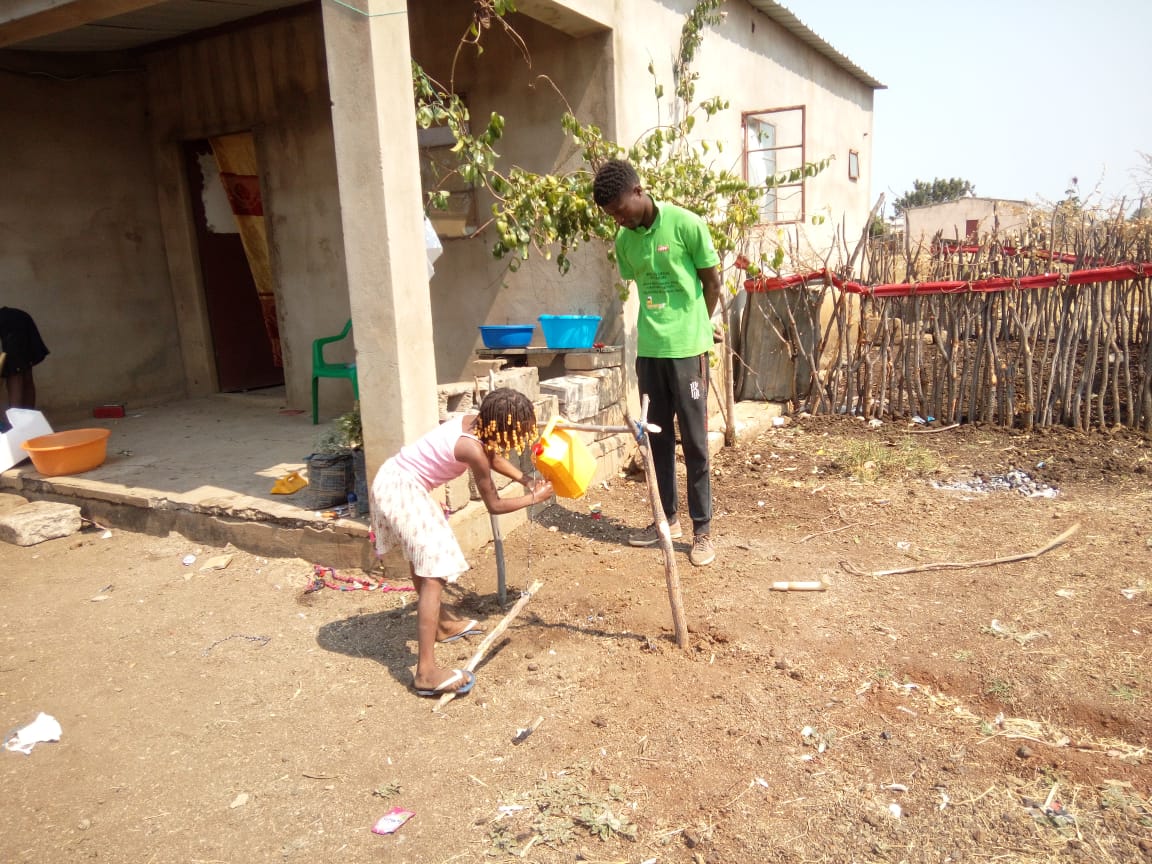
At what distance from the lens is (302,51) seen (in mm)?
6441

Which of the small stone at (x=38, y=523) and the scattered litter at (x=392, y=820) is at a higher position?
the small stone at (x=38, y=523)

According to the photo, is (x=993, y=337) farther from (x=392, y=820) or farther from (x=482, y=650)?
(x=392, y=820)

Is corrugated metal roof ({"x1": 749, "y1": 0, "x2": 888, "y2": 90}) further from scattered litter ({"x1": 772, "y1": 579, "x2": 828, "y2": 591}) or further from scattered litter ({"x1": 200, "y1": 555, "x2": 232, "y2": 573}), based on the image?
scattered litter ({"x1": 200, "y1": 555, "x2": 232, "y2": 573})

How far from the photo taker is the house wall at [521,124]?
549 cm

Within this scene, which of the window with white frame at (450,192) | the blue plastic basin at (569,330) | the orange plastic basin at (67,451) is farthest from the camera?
the window with white frame at (450,192)

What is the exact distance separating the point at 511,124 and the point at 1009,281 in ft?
12.7

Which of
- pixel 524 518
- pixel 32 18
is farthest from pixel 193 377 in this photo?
pixel 524 518

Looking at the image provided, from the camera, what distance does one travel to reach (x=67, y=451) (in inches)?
205

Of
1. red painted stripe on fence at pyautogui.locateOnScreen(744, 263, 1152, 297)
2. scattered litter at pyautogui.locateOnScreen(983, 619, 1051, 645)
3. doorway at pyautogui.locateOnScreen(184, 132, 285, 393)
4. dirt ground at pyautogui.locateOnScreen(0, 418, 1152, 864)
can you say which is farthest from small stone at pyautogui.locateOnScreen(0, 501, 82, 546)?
red painted stripe on fence at pyautogui.locateOnScreen(744, 263, 1152, 297)

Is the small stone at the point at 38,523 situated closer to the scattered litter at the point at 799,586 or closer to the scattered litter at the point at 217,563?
the scattered litter at the point at 217,563

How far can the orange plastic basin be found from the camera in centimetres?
520

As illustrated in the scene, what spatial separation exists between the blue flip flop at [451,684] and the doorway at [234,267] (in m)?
5.65

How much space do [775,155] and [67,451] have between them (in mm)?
7581

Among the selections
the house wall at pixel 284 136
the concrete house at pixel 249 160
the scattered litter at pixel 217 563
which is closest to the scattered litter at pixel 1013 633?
the concrete house at pixel 249 160
